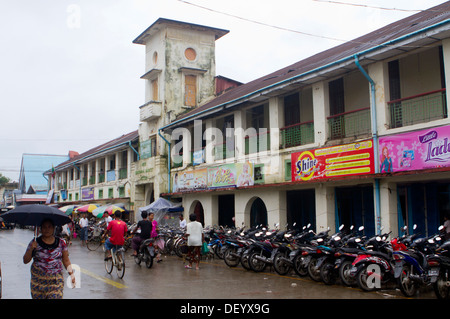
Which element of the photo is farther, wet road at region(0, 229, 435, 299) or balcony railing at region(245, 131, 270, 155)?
balcony railing at region(245, 131, 270, 155)

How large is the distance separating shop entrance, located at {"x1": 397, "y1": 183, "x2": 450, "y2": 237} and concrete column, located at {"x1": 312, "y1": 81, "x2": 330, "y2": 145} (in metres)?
2.98

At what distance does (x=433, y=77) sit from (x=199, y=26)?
1668 cm

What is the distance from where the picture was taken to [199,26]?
27266 millimetres

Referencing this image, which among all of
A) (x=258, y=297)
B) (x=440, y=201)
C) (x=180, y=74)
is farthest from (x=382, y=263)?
(x=180, y=74)

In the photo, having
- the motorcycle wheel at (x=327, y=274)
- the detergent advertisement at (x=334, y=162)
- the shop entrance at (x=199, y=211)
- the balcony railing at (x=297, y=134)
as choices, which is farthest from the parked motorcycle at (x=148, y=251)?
the shop entrance at (x=199, y=211)

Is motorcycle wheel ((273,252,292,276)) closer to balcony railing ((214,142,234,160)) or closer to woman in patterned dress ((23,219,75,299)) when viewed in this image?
woman in patterned dress ((23,219,75,299))

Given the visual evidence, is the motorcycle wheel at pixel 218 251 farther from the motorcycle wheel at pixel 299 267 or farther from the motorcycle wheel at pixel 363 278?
the motorcycle wheel at pixel 363 278

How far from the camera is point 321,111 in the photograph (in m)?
15.5

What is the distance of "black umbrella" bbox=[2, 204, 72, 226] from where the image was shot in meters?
6.09

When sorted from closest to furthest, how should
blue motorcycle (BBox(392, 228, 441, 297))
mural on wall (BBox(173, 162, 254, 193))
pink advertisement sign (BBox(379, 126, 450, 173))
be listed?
blue motorcycle (BBox(392, 228, 441, 297))
pink advertisement sign (BBox(379, 126, 450, 173))
mural on wall (BBox(173, 162, 254, 193))

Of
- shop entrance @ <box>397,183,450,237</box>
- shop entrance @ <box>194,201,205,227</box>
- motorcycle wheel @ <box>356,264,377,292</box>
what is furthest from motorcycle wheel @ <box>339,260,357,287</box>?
shop entrance @ <box>194,201,205,227</box>

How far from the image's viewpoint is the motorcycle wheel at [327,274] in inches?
390

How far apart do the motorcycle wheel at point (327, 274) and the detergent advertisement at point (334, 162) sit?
4.16m

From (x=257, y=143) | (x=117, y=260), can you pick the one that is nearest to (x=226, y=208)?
(x=257, y=143)
